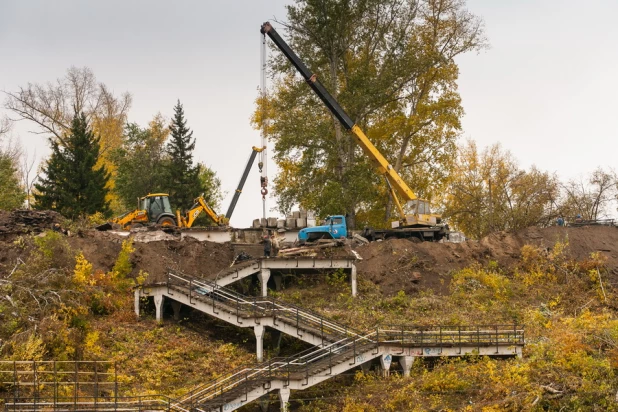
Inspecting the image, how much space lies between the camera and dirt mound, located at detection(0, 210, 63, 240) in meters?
46.4

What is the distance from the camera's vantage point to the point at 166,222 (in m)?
51.3

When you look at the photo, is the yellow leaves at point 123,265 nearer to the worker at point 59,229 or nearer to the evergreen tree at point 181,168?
the worker at point 59,229

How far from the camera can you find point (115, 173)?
74.1 meters

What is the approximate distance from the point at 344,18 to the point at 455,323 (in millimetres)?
22965

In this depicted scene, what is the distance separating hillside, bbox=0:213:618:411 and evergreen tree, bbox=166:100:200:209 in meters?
18.2

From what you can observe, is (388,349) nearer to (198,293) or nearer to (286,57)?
(198,293)

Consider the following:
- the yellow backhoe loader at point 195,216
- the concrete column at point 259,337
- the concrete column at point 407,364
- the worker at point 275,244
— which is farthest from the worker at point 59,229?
the concrete column at point 407,364

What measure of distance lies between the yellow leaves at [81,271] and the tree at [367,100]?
1741 cm

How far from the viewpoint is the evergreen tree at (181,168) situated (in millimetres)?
65812

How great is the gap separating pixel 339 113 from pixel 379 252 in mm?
9389

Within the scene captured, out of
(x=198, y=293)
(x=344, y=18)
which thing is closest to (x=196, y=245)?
(x=198, y=293)

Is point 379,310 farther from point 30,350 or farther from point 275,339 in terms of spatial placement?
point 30,350

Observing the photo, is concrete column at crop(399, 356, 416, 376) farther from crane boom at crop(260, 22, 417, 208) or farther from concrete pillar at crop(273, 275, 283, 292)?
crane boom at crop(260, 22, 417, 208)

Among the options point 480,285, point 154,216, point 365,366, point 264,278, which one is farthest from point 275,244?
point 365,366
